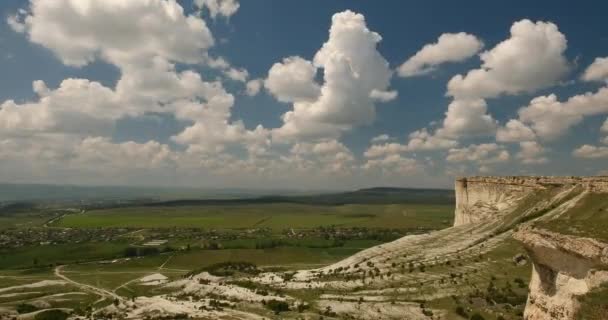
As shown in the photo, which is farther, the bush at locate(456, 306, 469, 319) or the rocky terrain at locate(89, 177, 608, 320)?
the bush at locate(456, 306, 469, 319)

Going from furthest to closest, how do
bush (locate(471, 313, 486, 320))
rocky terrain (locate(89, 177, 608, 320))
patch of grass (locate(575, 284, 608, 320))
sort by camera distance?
bush (locate(471, 313, 486, 320)) → rocky terrain (locate(89, 177, 608, 320)) → patch of grass (locate(575, 284, 608, 320))

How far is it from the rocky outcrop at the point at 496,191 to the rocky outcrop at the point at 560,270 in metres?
37.4

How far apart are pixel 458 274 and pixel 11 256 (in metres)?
165

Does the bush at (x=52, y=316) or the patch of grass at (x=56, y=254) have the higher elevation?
the bush at (x=52, y=316)

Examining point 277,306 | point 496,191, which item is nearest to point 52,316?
point 277,306

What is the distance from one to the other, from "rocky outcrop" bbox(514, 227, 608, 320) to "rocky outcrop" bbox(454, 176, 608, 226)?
123 ft

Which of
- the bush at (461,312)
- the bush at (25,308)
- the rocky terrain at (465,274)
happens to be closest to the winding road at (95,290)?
the bush at (25,308)

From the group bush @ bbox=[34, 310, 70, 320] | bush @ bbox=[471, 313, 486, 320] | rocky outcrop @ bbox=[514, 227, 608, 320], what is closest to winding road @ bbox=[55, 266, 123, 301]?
bush @ bbox=[34, 310, 70, 320]

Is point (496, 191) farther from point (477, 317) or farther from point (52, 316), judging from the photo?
point (52, 316)

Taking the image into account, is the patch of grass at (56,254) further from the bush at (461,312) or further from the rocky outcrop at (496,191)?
the bush at (461,312)

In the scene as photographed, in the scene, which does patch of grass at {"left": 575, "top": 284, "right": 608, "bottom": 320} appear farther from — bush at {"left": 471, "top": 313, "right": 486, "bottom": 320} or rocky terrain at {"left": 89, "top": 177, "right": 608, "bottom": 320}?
bush at {"left": 471, "top": 313, "right": 486, "bottom": 320}

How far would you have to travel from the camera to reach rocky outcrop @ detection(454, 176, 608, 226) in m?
71.8

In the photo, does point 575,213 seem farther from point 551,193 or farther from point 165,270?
point 165,270

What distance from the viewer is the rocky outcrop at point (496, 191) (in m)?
71.8
